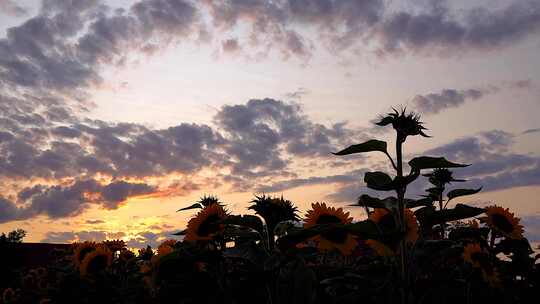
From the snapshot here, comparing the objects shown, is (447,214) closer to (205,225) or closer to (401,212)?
(401,212)

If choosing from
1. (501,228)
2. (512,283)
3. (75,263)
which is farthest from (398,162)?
(75,263)

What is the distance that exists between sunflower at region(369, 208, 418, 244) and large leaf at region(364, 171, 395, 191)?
2.25 ft

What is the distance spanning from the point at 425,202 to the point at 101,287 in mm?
3919

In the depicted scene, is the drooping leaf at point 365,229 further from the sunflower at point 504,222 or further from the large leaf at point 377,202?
the sunflower at point 504,222

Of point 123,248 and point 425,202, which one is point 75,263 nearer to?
point 123,248

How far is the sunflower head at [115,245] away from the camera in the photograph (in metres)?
7.34

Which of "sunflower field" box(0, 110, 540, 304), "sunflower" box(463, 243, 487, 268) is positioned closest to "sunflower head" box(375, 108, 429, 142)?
"sunflower field" box(0, 110, 540, 304)

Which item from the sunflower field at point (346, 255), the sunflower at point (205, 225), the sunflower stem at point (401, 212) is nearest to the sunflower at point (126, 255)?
the sunflower field at point (346, 255)

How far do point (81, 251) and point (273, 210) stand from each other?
3.77 meters

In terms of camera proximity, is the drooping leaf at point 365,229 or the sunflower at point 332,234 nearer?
the drooping leaf at point 365,229

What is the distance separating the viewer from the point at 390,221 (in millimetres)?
3895

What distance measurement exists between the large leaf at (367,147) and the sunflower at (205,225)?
179 cm

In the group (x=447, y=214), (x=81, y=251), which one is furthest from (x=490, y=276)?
(x=81, y=251)

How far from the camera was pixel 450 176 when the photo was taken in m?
6.75
